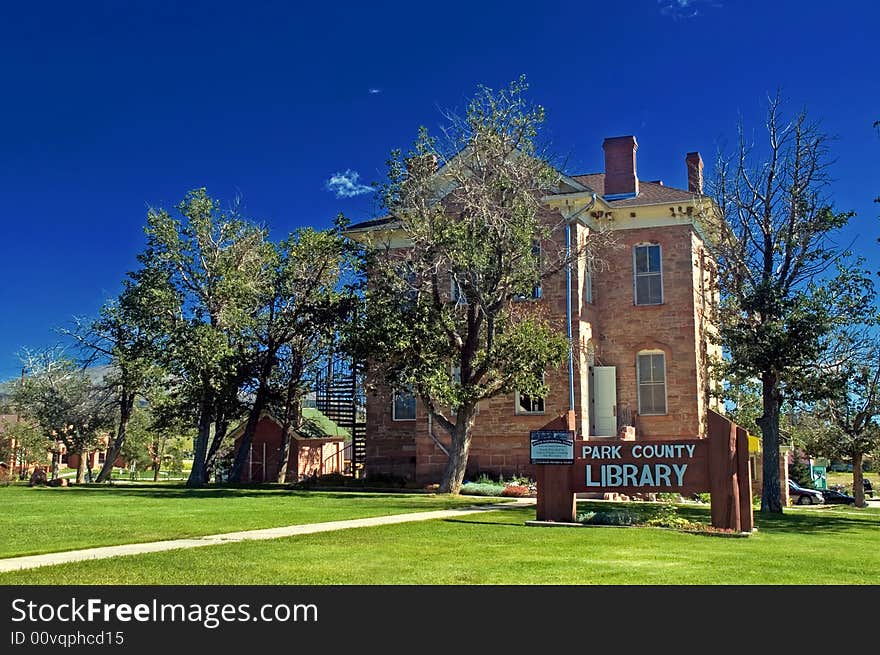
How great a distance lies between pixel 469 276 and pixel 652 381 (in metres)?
10.3

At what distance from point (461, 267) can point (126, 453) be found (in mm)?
30642

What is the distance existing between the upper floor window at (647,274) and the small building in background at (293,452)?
17779mm

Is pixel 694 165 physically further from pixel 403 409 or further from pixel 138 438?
pixel 138 438

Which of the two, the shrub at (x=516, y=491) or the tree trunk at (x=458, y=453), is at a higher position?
→ the tree trunk at (x=458, y=453)

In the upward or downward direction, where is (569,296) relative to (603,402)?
upward

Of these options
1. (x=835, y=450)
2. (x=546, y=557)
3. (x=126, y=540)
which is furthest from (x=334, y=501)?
(x=835, y=450)

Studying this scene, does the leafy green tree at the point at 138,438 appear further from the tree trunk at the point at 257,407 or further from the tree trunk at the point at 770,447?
the tree trunk at the point at 770,447

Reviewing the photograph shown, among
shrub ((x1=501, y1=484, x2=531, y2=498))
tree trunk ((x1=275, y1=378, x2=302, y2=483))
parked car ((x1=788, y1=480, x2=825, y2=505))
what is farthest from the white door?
parked car ((x1=788, y1=480, x2=825, y2=505))

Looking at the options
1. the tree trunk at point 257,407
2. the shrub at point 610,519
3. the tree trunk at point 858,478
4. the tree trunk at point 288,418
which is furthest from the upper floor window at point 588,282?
the shrub at point 610,519

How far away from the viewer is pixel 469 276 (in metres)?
24.7

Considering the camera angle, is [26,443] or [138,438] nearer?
[26,443]

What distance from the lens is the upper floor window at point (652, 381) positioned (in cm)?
3148

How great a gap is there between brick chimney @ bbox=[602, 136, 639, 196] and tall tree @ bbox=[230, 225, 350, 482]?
33.8 feet

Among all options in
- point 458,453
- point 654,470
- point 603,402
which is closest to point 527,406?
point 603,402
